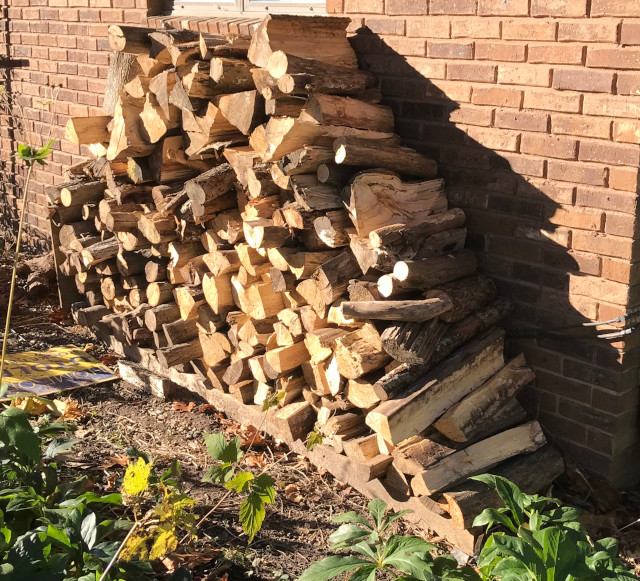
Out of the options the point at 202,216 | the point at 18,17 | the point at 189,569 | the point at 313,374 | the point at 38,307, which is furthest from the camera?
the point at 18,17

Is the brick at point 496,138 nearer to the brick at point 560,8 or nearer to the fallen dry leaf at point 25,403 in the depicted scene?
the brick at point 560,8

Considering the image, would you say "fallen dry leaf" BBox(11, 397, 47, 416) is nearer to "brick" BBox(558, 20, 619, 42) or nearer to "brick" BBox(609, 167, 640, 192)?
"brick" BBox(609, 167, 640, 192)

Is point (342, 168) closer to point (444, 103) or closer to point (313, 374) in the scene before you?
point (444, 103)

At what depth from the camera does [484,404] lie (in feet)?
12.2

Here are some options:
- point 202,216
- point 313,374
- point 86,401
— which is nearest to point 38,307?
point 86,401

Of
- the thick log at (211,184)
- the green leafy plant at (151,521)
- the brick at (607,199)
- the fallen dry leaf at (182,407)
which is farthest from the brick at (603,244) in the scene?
the fallen dry leaf at (182,407)

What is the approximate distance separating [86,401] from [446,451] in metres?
2.19

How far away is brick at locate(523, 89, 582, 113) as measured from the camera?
3.51 m

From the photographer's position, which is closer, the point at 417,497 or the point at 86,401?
the point at 417,497

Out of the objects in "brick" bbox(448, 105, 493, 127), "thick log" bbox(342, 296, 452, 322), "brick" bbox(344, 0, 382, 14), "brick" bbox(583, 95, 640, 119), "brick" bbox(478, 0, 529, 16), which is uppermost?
"brick" bbox(344, 0, 382, 14)

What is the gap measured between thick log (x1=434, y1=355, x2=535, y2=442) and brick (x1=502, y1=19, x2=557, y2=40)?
141cm

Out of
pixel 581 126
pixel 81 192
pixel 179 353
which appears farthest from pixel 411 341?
pixel 81 192

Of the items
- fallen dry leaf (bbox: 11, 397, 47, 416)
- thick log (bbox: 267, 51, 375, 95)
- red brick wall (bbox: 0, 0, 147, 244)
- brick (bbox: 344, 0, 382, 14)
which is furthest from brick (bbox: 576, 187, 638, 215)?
red brick wall (bbox: 0, 0, 147, 244)

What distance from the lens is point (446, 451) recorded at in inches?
141
